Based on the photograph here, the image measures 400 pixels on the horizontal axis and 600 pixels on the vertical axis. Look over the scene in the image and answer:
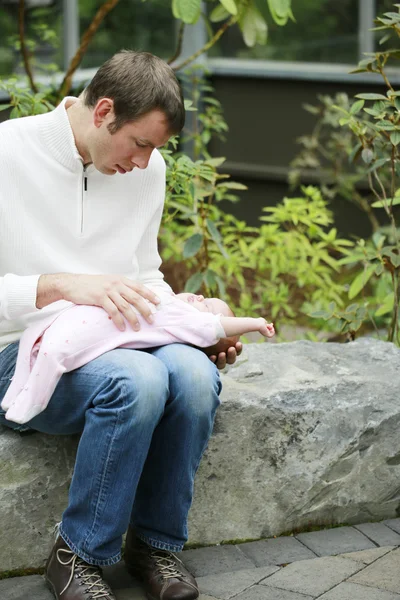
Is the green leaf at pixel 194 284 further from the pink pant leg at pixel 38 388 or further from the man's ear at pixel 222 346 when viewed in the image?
the pink pant leg at pixel 38 388

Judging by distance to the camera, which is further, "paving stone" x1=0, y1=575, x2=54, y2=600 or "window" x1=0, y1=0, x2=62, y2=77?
"window" x1=0, y1=0, x2=62, y2=77

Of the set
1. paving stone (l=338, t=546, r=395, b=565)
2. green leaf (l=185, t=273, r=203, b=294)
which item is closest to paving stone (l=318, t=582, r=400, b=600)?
paving stone (l=338, t=546, r=395, b=565)

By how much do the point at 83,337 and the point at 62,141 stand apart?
600 mm

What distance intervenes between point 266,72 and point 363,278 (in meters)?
3.78

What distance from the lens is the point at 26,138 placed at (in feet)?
9.25

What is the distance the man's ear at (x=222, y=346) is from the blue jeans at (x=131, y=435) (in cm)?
9

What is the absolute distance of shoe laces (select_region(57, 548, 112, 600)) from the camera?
2.61 metres

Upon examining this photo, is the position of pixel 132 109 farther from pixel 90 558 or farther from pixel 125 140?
pixel 90 558

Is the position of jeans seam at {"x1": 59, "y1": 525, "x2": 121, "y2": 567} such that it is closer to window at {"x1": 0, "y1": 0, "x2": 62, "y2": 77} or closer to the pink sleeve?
the pink sleeve

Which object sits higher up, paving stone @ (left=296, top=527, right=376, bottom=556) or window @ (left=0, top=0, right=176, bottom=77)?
window @ (left=0, top=0, right=176, bottom=77)

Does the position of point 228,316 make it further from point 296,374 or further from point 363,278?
point 363,278

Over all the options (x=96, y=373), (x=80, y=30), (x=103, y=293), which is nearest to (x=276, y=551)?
(x=96, y=373)

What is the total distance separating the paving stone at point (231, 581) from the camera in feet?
9.05

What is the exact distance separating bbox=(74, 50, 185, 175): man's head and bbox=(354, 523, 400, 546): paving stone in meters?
1.39
